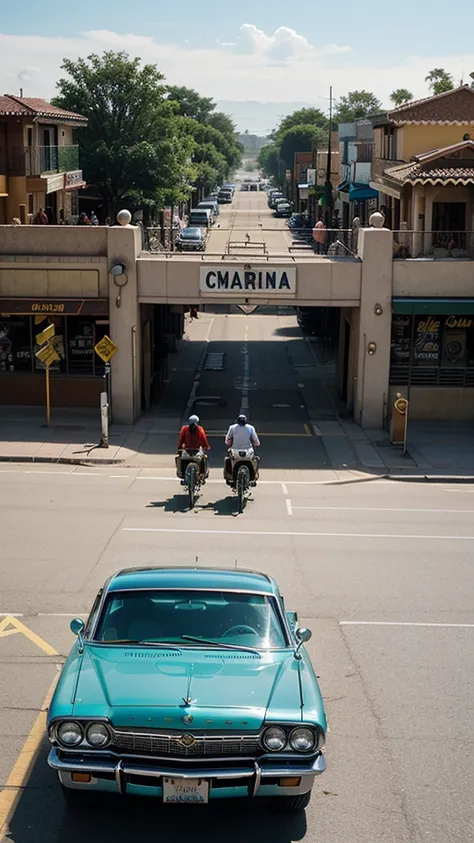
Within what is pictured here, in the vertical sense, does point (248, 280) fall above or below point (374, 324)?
above

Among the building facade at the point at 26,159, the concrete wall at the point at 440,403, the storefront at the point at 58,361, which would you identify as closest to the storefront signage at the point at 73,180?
the building facade at the point at 26,159

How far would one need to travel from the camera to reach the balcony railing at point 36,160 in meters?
38.4

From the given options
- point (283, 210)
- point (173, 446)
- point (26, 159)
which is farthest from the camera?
point (283, 210)

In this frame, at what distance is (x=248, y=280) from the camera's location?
2748 cm

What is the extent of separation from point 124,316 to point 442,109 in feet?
52.7

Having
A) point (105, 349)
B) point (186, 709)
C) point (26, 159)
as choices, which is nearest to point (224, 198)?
point (26, 159)

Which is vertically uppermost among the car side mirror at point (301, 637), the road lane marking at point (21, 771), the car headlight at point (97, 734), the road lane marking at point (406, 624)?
the car side mirror at point (301, 637)

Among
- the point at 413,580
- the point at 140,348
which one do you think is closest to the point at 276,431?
the point at 140,348

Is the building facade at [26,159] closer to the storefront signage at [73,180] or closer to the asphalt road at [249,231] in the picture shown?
the storefront signage at [73,180]

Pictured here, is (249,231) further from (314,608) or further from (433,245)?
(314,608)

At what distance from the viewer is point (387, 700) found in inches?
401

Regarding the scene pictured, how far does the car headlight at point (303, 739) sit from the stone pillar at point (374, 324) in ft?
67.6

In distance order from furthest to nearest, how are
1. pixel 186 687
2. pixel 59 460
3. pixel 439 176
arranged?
1. pixel 439 176
2. pixel 59 460
3. pixel 186 687

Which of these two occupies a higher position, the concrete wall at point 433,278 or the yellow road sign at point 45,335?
the concrete wall at point 433,278
